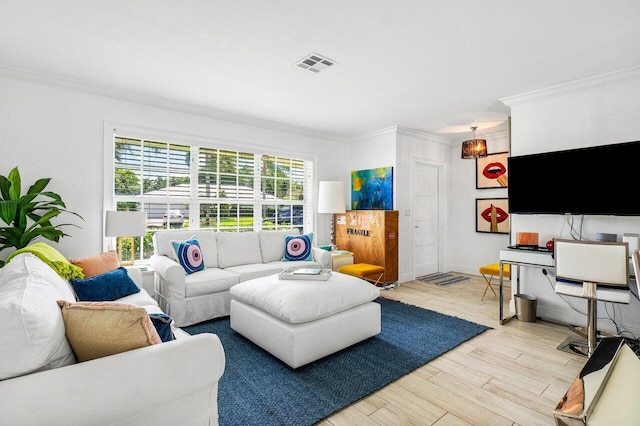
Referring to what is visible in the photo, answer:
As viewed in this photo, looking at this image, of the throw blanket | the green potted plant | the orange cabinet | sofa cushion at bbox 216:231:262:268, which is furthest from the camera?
the orange cabinet

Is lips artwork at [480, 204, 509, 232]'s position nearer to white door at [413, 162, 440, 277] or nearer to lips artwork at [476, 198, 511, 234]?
lips artwork at [476, 198, 511, 234]

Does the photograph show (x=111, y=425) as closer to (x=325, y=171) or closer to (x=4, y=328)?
(x=4, y=328)

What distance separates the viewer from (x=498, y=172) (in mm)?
5438

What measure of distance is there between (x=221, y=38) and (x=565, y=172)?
3485mm

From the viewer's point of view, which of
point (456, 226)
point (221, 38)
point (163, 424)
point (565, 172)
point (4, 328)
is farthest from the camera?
point (456, 226)

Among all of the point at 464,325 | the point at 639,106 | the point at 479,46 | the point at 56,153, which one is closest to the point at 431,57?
the point at 479,46

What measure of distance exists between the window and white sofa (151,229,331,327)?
320 millimetres

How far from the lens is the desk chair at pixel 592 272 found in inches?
96.6

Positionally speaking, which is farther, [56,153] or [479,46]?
[56,153]

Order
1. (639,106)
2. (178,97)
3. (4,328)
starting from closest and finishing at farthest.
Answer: (4,328), (639,106), (178,97)

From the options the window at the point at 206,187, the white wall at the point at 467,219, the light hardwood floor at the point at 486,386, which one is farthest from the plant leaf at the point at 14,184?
the white wall at the point at 467,219

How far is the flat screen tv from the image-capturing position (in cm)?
287

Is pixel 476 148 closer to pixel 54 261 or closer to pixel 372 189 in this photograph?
pixel 372 189

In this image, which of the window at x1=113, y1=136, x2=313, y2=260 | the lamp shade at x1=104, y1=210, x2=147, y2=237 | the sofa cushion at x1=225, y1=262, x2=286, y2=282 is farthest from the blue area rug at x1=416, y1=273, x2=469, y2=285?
the lamp shade at x1=104, y1=210, x2=147, y2=237
